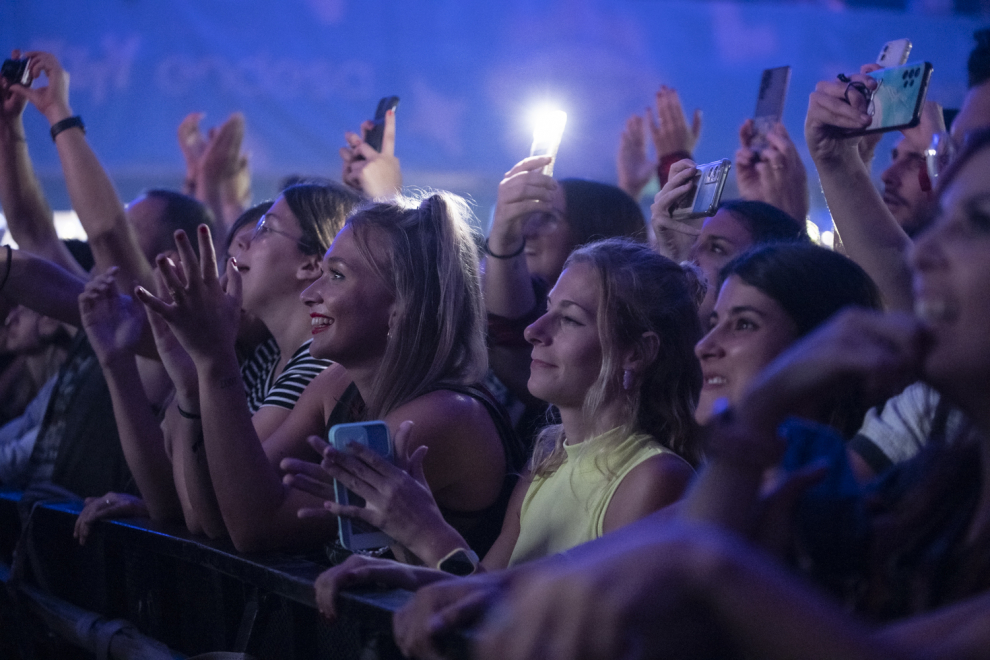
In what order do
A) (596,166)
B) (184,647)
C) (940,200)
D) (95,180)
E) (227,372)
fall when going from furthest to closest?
(596,166) → (95,180) → (184,647) → (227,372) → (940,200)

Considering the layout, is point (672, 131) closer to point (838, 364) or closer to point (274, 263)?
point (274, 263)

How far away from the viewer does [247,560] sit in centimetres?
164

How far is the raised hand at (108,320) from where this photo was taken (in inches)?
94.2

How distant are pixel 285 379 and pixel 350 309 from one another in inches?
14.4

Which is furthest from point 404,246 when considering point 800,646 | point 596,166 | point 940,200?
point 596,166

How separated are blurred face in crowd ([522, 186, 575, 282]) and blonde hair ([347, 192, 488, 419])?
0.56 m

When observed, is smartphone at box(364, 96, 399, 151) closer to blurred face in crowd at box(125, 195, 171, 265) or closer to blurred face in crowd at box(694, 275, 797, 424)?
blurred face in crowd at box(125, 195, 171, 265)

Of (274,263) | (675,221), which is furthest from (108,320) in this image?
(675,221)

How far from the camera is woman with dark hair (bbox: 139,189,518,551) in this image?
6.10ft

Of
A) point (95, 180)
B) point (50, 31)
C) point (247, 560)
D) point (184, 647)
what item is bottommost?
point (184, 647)

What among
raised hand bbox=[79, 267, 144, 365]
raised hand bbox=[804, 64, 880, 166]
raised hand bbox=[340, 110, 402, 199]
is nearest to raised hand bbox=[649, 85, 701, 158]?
raised hand bbox=[340, 110, 402, 199]

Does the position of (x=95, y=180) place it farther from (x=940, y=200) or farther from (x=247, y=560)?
(x=940, y=200)

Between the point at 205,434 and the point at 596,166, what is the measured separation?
388 centimetres

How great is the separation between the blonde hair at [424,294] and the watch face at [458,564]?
→ 1.83 feet
